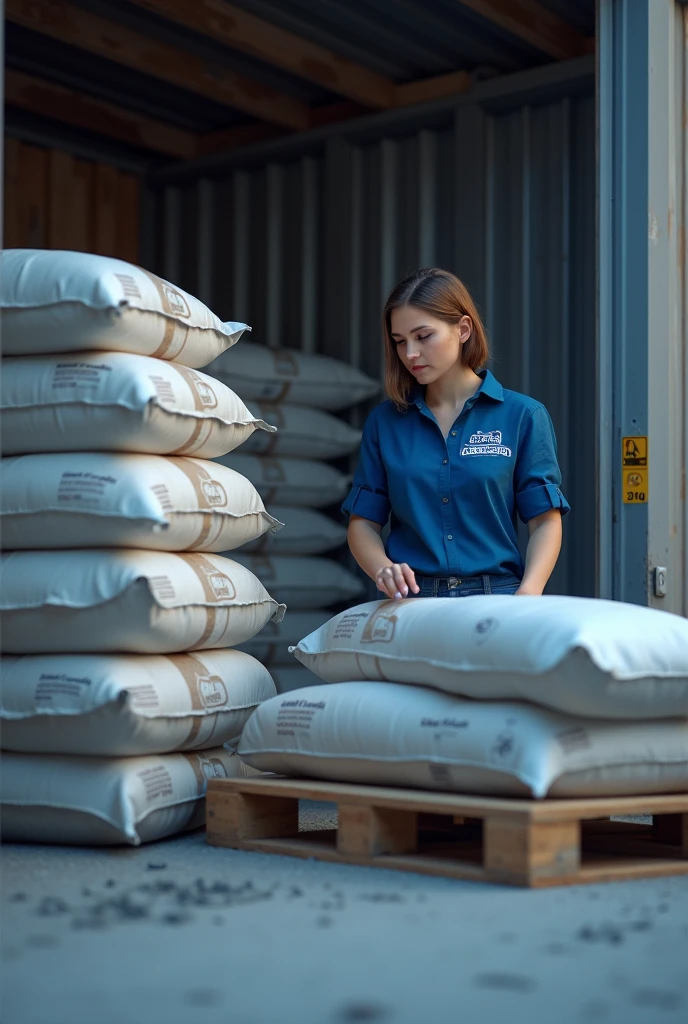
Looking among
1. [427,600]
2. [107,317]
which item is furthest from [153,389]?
[427,600]

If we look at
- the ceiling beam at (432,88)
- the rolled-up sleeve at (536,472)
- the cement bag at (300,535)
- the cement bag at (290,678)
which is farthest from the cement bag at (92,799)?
the ceiling beam at (432,88)

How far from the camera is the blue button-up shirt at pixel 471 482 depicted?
146 inches

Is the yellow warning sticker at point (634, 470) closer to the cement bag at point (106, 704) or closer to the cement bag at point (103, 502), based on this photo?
the cement bag at point (103, 502)

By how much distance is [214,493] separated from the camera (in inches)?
144

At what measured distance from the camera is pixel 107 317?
3387 millimetres

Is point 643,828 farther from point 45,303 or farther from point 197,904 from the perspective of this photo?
point 45,303

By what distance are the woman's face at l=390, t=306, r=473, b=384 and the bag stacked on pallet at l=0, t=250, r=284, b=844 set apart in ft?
2.00

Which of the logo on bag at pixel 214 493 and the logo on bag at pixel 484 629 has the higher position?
the logo on bag at pixel 214 493

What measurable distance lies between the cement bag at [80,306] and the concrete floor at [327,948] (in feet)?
4.52

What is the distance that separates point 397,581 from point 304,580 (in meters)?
2.84

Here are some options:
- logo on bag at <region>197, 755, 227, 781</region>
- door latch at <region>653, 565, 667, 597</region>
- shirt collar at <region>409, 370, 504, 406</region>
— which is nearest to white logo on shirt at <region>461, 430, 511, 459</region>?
shirt collar at <region>409, 370, 504, 406</region>

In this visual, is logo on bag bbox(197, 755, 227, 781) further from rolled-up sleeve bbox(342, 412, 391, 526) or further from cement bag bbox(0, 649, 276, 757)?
rolled-up sleeve bbox(342, 412, 391, 526)

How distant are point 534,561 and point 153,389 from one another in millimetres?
1165

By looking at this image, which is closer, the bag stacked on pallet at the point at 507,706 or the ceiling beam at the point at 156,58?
the bag stacked on pallet at the point at 507,706
